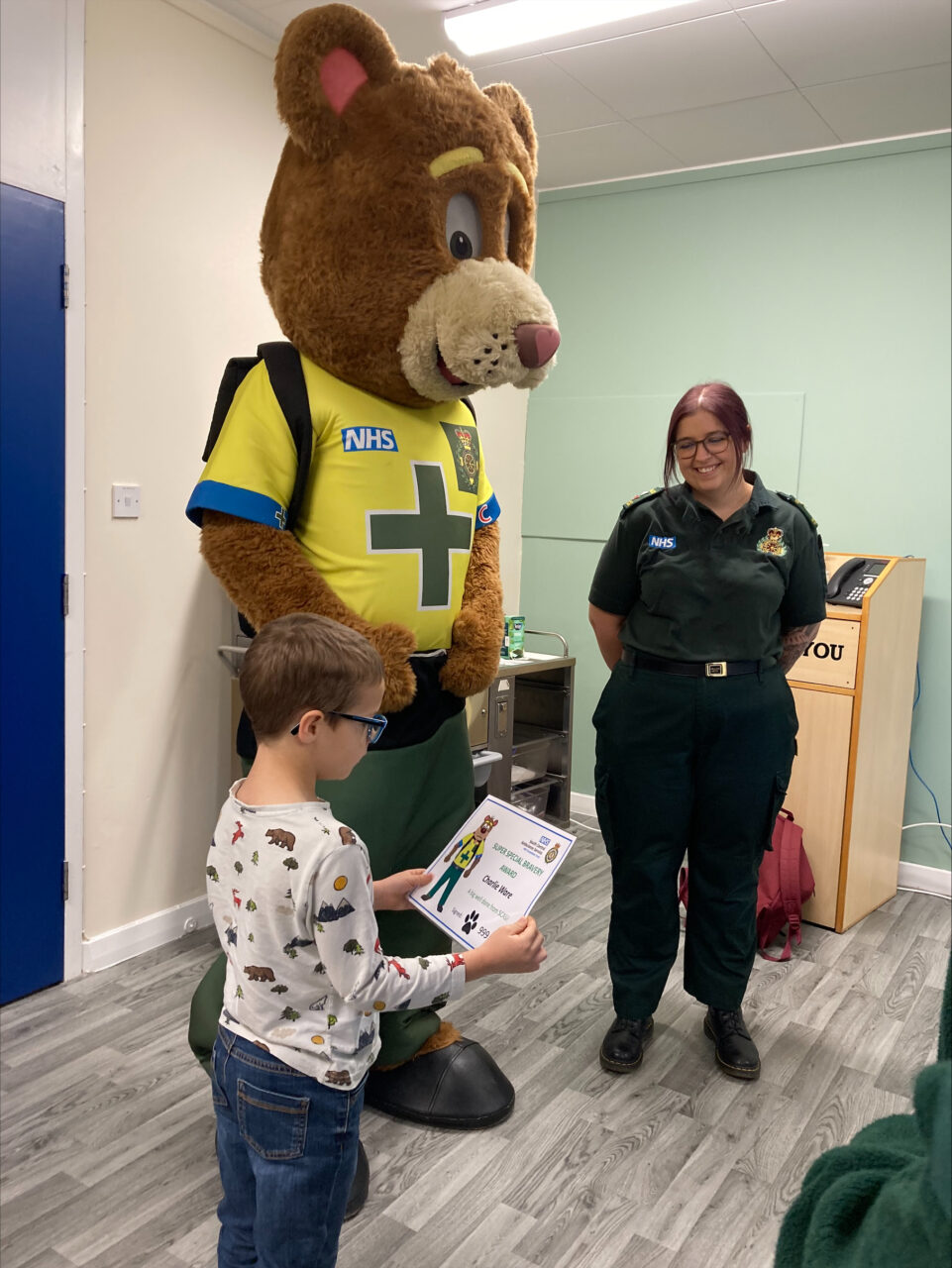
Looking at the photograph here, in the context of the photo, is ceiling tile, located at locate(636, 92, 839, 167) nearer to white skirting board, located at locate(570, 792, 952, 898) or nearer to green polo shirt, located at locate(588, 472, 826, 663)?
green polo shirt, located at locate(588, 472, 826, 663)

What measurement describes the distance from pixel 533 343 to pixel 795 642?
98 cm

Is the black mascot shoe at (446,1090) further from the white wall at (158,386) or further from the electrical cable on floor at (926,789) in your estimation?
the electrical cable on floor at (926,789)

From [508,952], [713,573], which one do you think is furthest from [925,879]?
[508,952]

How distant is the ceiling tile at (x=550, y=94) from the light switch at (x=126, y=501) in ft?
5.18

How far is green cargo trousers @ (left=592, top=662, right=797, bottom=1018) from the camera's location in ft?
6.73

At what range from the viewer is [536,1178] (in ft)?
5.92

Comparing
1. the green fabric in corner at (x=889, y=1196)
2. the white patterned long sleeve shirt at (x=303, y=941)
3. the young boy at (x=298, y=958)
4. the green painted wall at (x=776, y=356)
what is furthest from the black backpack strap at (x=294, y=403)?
the green painted wall at (x=776, y=356)

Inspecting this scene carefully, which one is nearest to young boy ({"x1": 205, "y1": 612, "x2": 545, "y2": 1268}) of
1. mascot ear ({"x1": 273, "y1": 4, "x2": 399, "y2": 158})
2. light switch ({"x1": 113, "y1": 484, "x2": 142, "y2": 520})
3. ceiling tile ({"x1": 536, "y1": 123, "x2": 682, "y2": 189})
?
mascot ear ({"x1": 273, "y1": 4, "x2": 399, "y2": 158})

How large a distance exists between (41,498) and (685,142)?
2.46 meters

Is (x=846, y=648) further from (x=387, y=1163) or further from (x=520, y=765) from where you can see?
(x=387, y=1163)

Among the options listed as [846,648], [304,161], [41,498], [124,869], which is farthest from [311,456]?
[846,648]

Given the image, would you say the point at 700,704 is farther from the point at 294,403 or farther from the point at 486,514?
the point at 294,403

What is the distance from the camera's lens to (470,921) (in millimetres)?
1379

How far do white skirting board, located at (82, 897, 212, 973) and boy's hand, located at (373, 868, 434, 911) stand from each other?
1494mm
